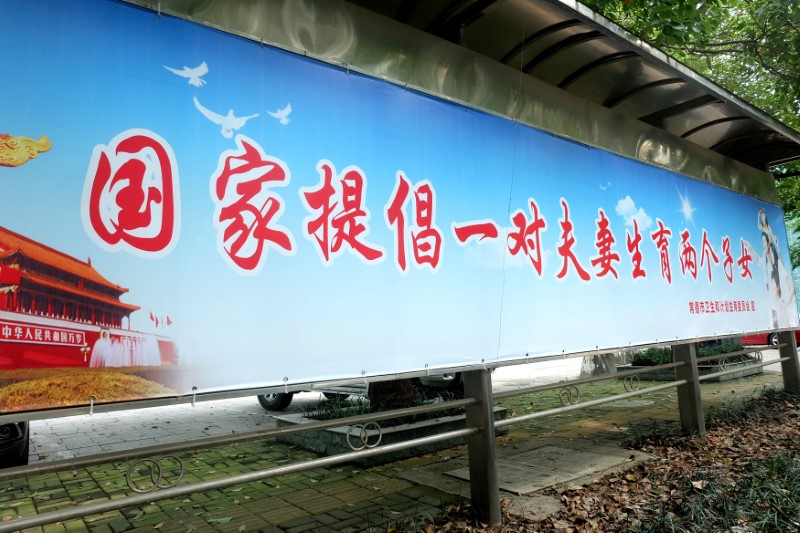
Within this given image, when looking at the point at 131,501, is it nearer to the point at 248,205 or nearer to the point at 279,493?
the point at 248,205

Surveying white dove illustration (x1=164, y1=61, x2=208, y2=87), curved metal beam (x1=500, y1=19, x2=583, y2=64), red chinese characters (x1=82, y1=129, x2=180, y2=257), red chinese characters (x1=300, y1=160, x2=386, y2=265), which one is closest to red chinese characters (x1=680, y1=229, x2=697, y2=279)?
curved metal beam (x1=500, y1=19, x2=583, y2=64)

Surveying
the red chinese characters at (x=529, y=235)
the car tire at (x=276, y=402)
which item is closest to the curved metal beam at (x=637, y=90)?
the red chinese characters at (x=529, y=235)

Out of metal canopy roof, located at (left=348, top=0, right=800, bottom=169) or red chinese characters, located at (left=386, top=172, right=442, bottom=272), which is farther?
metal canopy roof, located at (left=348, top=0, right=800, bottom=169)

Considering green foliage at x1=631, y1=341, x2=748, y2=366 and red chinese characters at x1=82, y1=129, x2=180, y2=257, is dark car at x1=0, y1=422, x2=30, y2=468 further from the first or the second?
green foliage at x1=631, y1=341, x2=748, y2=366

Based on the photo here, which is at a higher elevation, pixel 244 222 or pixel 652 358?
pixel 244 222

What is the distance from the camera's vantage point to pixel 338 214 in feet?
9.57

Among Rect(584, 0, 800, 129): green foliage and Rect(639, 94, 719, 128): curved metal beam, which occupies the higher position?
Rect(584, 0, 800, 129): green foliage

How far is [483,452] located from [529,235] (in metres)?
1.62

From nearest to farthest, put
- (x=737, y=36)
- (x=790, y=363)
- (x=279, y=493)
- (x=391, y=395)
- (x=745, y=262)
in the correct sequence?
(x=279, y=493) → (x=391, y=395) → (x=745, y=262) → (x=790, y=363) → (x=737, y=36)

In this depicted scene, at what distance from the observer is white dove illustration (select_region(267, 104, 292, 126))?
276 cm

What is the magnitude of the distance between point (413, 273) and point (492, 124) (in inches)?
56.6

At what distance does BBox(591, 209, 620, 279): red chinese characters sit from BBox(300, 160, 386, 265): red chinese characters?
2.37 meters

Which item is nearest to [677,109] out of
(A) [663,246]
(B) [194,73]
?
(A) [663,246]

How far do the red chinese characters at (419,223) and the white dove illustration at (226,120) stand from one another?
0.98 meters
